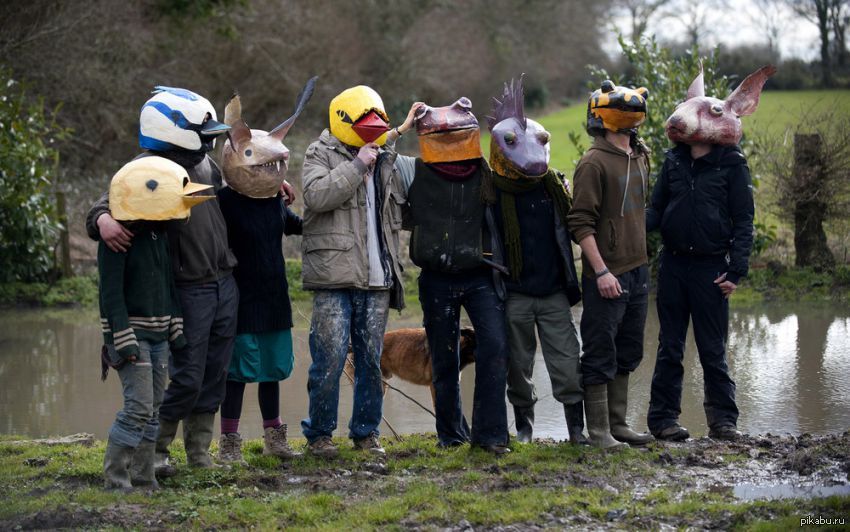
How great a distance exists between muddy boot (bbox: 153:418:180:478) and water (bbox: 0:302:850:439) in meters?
1.51

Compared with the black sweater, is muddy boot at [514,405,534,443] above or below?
below

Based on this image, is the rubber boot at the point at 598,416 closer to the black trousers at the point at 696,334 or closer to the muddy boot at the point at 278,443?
the black trousers at the point at 696,334

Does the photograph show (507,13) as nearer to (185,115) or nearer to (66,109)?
(66,109)

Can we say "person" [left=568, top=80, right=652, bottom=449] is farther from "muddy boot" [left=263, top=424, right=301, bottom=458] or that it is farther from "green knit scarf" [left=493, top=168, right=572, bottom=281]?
"muddy boot" [left=263, top=424, right=301, bottom=458]

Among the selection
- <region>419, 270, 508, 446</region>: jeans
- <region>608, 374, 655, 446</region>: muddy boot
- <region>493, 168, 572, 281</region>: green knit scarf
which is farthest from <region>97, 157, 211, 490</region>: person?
<region>608, 374, 655, 446</region>: muddy boot

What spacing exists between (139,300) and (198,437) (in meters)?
1.02

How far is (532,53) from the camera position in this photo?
38406 mm

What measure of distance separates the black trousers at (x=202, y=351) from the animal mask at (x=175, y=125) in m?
0.81

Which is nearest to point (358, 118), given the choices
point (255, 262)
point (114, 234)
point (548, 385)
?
point (255, 262)

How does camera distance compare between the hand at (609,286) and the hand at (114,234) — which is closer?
the hand at (114,234)

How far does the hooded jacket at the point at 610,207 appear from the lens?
623 cm

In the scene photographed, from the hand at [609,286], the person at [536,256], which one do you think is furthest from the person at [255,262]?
the hand at [609,286]

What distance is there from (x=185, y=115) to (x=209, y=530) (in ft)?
7.39

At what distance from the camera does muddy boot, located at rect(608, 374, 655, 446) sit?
654 cm
